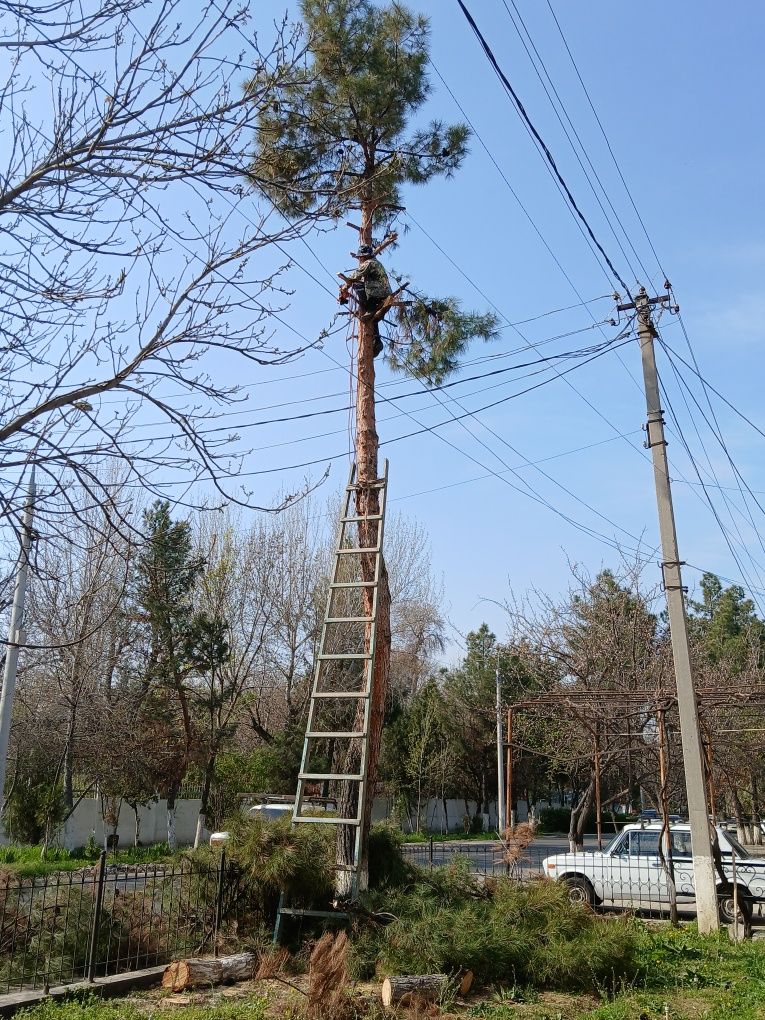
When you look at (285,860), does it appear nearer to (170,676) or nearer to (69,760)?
(69,760)

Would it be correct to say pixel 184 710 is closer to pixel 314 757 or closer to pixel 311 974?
pixel 314 757

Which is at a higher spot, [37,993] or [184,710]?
[184,710]

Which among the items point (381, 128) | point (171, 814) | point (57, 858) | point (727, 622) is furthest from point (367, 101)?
point (727, 622)

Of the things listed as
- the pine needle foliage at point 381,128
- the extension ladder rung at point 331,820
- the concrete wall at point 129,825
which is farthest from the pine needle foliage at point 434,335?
the concrete wall at point 129,825

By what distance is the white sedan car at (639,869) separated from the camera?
583 inches

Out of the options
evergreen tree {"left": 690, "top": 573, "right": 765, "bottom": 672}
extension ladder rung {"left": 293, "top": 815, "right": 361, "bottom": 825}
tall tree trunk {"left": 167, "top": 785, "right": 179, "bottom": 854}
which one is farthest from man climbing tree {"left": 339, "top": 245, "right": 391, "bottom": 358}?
evergreen tree {"left": 690, "top": 573, "right": 765, "bottom": 672}

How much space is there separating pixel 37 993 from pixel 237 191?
257 inches

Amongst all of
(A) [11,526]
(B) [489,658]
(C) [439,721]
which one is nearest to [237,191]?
(A) [11,526]

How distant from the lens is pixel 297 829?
9.71 m

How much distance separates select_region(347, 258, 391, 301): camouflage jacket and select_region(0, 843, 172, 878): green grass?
13.0m

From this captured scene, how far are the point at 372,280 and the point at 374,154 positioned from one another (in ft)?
5.55

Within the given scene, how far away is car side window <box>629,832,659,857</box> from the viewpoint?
15.6m

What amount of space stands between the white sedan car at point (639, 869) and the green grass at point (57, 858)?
8518mm

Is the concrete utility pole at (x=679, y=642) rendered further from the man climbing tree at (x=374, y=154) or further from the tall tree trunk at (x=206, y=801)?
the tall tree trunk at (x=206, y=801)
